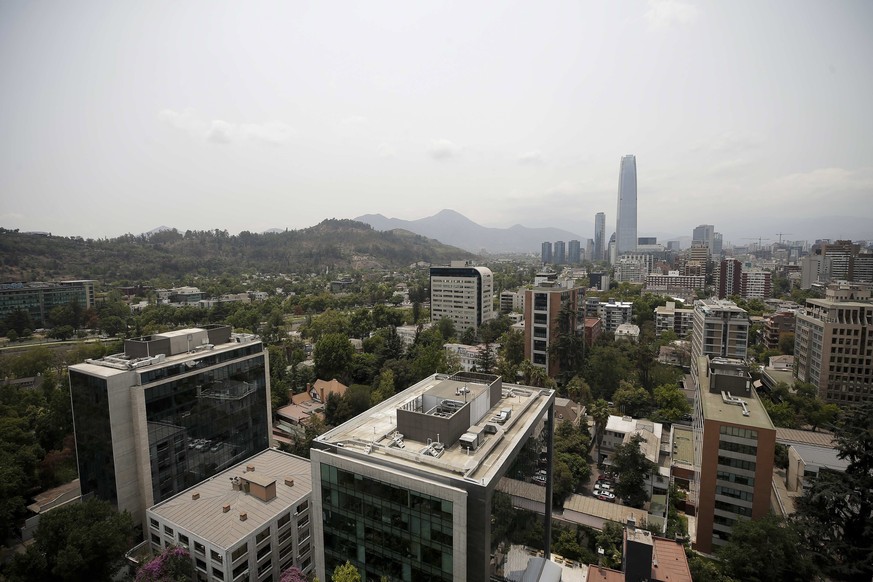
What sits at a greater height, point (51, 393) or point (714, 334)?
point (714, 334)

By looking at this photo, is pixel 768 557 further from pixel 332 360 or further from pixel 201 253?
pixel 201 253

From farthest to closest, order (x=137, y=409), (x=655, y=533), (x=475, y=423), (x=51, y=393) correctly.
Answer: (x=51, y=393), (x=655, y=533), (x=137, y=409), (x=475, y=423)

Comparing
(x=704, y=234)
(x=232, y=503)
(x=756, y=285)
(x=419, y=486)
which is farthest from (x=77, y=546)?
(x=704, y=234)

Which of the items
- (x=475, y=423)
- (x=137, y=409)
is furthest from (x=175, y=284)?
(x=475, y=423)

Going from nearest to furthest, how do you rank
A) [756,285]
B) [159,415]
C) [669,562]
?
[669,562] < [159,415] < [756,285]

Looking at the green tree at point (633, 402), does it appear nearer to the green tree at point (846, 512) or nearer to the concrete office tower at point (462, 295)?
the green tree at point (846, 512)

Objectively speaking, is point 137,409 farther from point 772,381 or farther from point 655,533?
point 772,381

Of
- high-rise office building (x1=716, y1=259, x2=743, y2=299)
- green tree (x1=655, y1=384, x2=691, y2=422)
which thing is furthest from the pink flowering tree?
high-rise office building (x1=716, y1=259, x2=743, y2=299)
